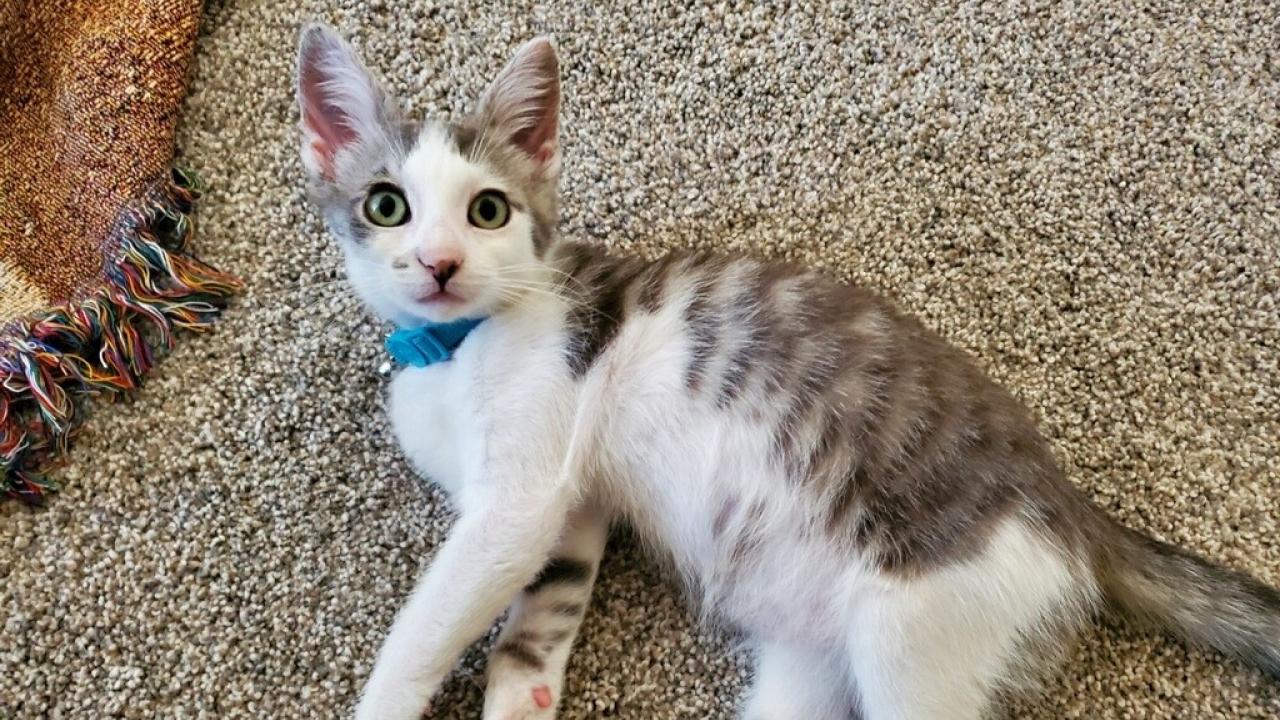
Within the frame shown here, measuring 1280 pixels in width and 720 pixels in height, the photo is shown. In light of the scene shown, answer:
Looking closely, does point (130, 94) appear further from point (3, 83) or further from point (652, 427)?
point (652, 427)

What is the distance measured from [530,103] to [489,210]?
159 millimetres

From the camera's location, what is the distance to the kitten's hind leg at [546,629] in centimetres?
105

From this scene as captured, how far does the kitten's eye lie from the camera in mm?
1013

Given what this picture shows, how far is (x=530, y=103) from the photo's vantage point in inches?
42.6

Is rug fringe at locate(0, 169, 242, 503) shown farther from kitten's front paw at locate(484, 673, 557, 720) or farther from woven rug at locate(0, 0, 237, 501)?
kitten's front paw at locate(484, 673, 557, 720)

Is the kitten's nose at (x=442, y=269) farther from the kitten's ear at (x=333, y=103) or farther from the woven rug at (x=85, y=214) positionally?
the woven rug at (x=85, y=214)

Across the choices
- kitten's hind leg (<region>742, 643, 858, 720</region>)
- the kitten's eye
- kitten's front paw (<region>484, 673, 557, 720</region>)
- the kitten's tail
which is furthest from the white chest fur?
the kitten's tail

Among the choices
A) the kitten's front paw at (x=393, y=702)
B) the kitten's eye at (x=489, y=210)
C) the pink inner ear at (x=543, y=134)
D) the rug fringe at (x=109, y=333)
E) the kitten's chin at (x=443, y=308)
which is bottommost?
the kitten's front paw at (x=393, y=702)

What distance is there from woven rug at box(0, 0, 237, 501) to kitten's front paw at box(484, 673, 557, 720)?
0.67 metres

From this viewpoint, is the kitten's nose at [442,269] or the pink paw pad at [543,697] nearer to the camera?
the kitten's nose at [442,269]

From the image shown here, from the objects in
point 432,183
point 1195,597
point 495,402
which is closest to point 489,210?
point 432,183

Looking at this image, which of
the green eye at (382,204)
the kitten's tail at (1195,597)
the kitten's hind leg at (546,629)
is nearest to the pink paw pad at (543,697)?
the kitten's hind leg at (546,629)

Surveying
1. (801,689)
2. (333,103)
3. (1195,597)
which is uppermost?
(333,103)

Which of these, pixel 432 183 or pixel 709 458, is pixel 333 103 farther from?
pixel 709 458
